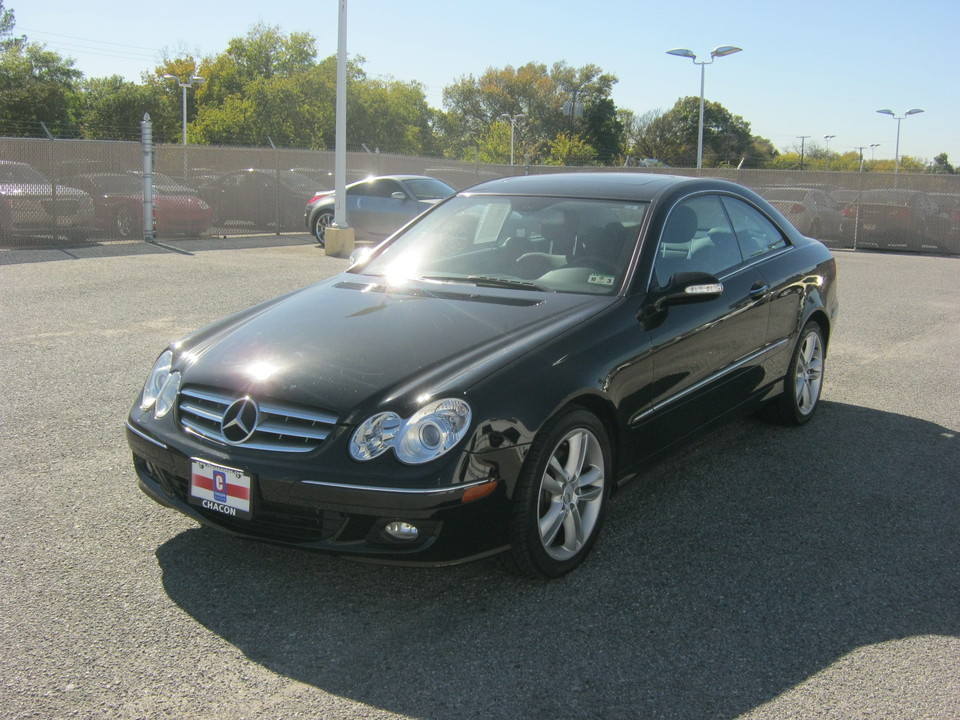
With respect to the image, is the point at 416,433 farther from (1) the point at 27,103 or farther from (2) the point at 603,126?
(2) the point at 603,126

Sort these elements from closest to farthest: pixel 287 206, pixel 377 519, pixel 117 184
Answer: pixel 377 519
pixel 117 184
pixel 287 206

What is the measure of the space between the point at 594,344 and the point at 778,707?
1519mm

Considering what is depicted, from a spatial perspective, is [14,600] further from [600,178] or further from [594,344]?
[600,178]

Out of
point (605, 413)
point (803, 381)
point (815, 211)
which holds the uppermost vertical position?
point (815, 211)

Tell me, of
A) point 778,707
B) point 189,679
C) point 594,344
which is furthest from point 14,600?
point 778,707

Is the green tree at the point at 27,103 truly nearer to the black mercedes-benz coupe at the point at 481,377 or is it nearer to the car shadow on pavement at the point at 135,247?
the car shadow on pavement at the point at 135,247

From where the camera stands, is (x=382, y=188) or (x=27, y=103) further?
(x=27, y=103)

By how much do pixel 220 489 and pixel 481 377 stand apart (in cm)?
100

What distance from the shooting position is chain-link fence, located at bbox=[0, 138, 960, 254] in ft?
50.1

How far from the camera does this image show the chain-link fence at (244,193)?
50.1ft

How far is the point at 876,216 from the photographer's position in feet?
70.4

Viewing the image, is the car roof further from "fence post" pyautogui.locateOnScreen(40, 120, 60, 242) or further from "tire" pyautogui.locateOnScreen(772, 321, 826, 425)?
"fence post" pyautogui.locateOnScreen(40, 120, 60, 242)

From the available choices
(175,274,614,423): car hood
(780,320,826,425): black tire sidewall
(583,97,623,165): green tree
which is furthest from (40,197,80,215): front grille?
(583,97,623,165): green tree

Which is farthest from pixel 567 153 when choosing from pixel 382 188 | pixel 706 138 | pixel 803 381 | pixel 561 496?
pixel 561 496
